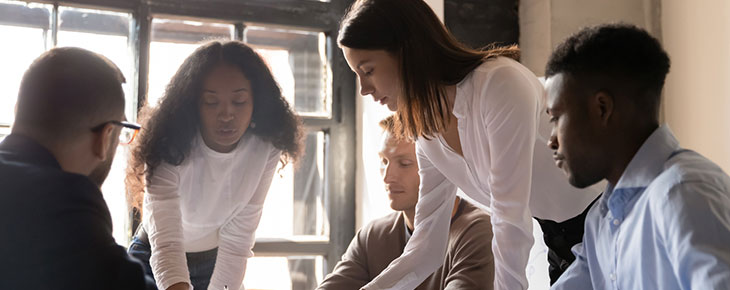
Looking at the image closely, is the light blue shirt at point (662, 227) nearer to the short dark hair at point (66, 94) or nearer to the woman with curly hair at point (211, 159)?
the short dark hair at point (66, 94)

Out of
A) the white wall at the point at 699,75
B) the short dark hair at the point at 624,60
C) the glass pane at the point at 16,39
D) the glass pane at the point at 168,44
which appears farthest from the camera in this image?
the glass pane at the point at 168,44

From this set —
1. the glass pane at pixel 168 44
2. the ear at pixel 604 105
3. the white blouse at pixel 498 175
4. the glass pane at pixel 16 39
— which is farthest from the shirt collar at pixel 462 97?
the glass pane at pixel 16 39

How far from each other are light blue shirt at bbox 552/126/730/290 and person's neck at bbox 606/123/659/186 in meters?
0.03

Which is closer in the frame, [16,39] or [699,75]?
[699,75]

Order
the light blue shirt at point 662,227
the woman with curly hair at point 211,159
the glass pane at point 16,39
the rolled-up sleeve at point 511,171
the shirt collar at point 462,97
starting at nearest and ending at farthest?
the light blue shirt at point 662,227
the rolled-up sleeve at point 511,171
the shirt collar at point 462,97
the woman with curly hair at point 211,159
the glass pane at point 16,39

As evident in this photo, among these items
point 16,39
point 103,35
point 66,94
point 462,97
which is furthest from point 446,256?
point 16,39

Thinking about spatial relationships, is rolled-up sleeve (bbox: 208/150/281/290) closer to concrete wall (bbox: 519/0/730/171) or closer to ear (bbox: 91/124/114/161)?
ear (bbox: 91/124/114/161)

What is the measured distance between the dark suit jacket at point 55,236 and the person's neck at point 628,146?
732mm

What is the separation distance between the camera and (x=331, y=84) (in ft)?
9.53

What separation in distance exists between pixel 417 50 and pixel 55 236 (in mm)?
796

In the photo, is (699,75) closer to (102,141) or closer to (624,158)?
(624,158)

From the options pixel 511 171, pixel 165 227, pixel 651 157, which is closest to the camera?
pixel 651 157

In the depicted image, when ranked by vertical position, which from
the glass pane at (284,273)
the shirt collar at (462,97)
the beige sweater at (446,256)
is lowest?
the glass pane at (284,273)

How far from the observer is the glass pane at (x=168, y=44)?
2.70 m
